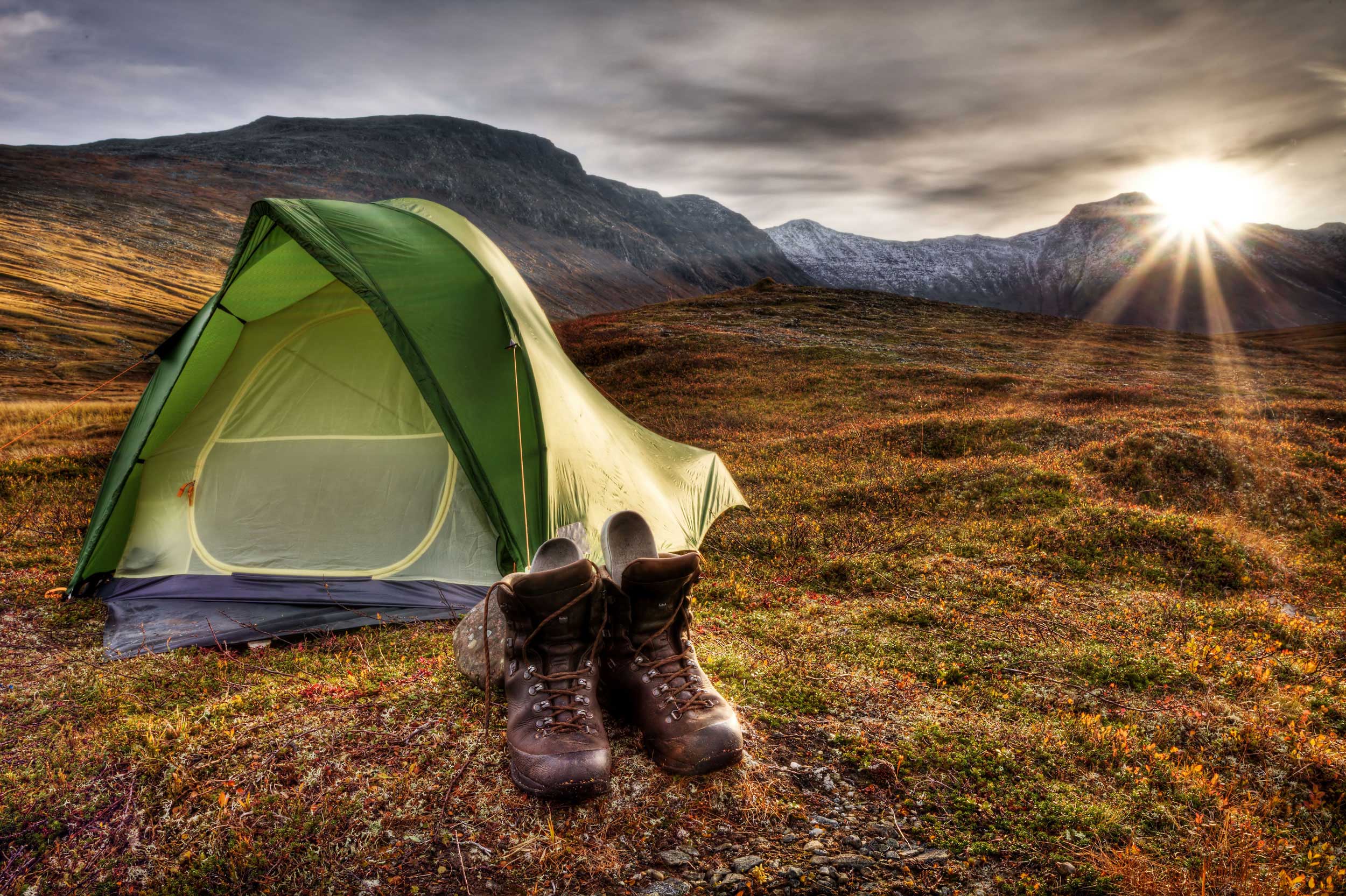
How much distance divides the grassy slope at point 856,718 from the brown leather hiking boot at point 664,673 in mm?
143

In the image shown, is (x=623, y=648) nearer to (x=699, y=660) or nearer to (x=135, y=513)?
(x=699, y=660)

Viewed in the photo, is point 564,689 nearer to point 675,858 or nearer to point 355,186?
point 675,858

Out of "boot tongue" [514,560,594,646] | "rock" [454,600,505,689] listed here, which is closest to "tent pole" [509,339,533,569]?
"rock" [454,600,505,689]

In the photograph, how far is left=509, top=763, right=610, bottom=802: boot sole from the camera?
277 centimetres

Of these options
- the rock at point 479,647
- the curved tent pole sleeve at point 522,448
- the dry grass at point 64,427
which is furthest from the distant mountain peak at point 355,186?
the rock at point 479,647

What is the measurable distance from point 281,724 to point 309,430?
4.30m

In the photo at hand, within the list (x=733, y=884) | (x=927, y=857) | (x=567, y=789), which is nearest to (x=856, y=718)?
(x=927, y=857)

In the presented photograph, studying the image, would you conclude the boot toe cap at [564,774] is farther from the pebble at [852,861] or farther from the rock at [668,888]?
the pebble at [852,861]

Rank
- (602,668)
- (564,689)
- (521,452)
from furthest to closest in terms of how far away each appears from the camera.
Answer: (521,452)
(602,668)
(564,689)

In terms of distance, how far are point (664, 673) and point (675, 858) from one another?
89 cm

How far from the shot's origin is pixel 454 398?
19.0ft

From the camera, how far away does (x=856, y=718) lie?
147 inches

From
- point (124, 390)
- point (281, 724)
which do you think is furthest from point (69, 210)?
point (281, 724)

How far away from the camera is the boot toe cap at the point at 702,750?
2986mm
